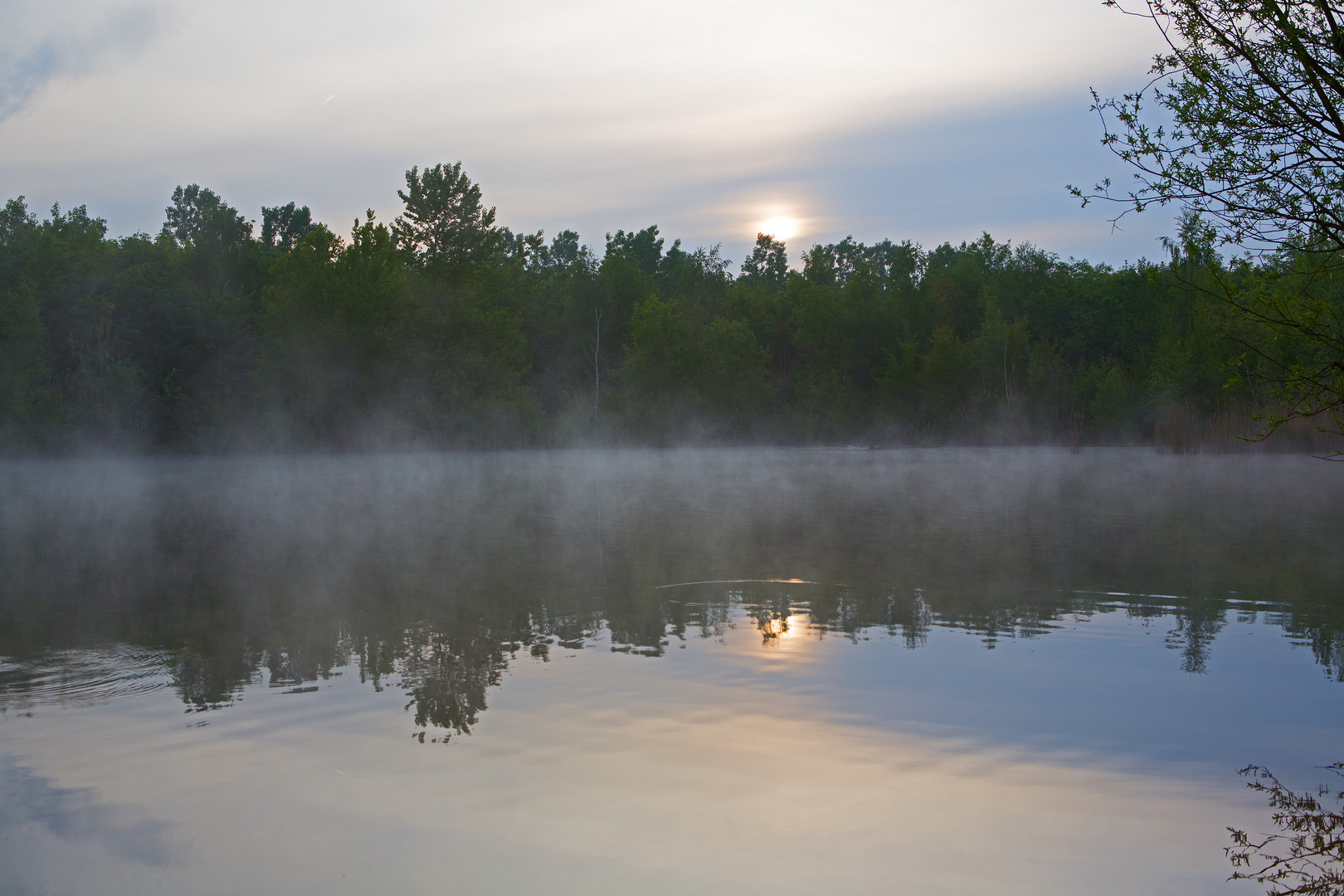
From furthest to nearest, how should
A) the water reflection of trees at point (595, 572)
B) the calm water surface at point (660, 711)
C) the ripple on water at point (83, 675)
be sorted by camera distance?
the water reflection of trees at point (595, 572), the ripple on water at point (83, 675), the calm water surface at point (660, 711)

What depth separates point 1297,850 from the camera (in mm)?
4031

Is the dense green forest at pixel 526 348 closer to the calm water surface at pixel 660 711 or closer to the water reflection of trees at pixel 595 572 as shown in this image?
the water reflection of trees at pixel 595 572

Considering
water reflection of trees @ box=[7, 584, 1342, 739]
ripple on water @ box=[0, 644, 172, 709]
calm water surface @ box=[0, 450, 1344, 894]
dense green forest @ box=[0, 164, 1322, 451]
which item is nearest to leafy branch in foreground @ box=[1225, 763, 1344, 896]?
calm water surface @ box=[0, 450, 1344, 894]

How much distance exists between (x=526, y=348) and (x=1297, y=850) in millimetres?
69576

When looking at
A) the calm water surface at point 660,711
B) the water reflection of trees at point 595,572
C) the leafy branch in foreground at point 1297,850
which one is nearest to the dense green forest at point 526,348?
the water reflection of trees at point 595,572

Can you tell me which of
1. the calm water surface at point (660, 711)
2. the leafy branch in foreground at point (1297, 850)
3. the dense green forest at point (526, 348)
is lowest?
the leafy branch in foreground at point (1297, 850)

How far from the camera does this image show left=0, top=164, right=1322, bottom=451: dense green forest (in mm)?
46188

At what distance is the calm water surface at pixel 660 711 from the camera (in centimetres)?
403

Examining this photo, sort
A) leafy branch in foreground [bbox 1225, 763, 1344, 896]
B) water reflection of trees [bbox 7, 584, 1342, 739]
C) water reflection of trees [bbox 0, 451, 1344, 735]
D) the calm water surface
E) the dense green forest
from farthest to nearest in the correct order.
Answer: the dense green forest, water reflection of trees [bbox 0, 451, 1344, 735], water reflection of trees [bbox 7, 584, 1342, 739], the calm water surface, leafy branch in foreground [bbox 1225, 763, 1344, 896]

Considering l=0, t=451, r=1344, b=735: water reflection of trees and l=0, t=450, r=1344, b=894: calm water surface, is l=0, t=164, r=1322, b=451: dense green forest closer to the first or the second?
l=0, t=451, r=1344, b=735: water reflection of trees

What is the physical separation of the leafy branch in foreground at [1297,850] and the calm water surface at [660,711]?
5.3 inches

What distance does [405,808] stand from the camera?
4.47 meters

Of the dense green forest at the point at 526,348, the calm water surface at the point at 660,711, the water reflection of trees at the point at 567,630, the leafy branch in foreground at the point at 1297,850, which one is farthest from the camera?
the dense green forest at the point at 526,348

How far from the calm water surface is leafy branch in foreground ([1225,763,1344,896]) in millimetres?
135
